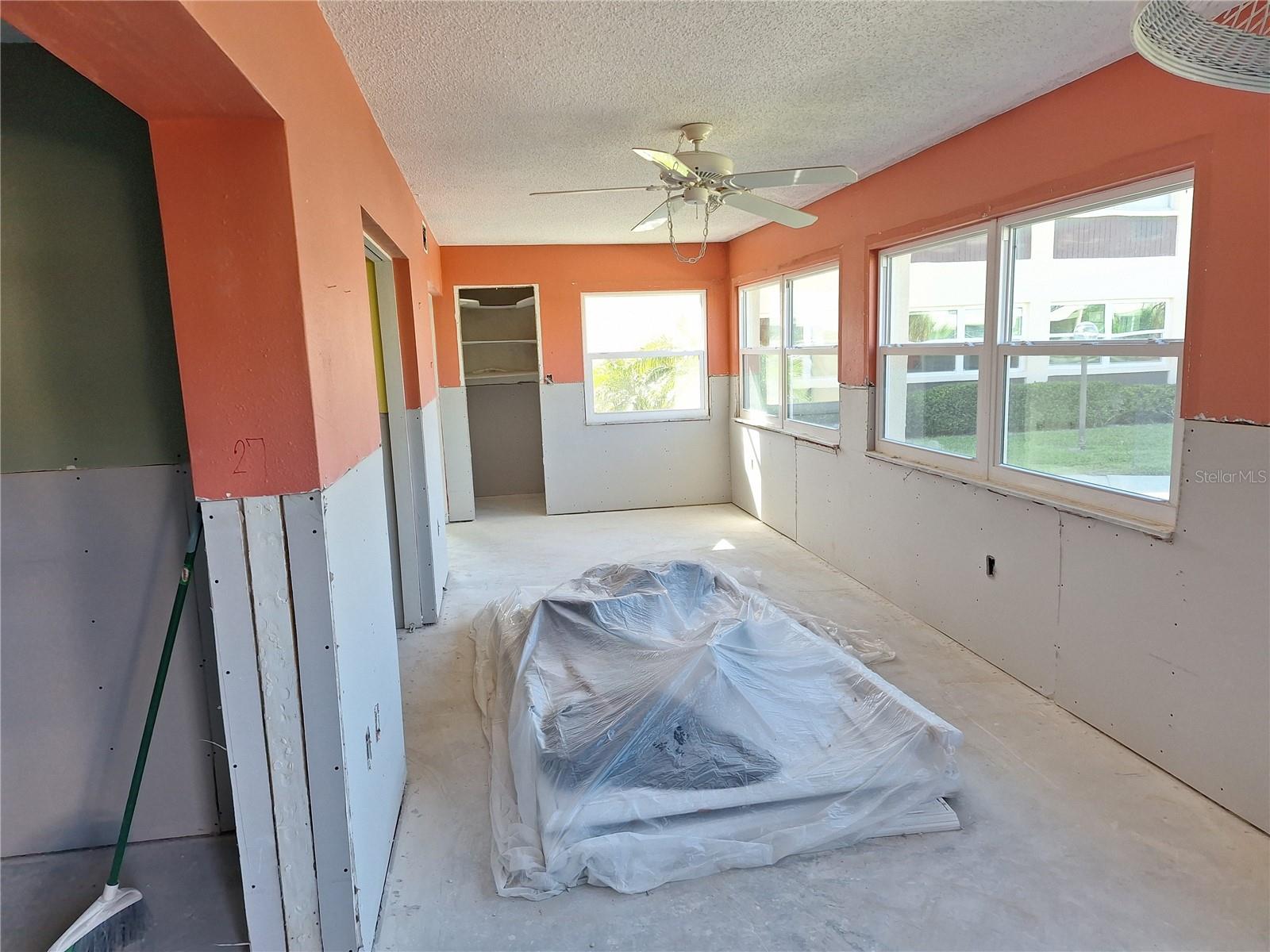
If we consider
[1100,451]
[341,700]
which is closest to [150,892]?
[341,700]

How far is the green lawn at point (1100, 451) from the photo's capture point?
2.63m

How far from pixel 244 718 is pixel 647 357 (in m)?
5.59

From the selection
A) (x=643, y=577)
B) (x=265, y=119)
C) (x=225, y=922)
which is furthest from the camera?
(x=643, y=577)

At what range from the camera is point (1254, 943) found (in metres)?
1.81

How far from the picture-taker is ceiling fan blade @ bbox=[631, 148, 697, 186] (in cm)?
270

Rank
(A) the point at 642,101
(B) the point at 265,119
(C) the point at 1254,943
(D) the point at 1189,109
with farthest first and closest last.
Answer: (A) the point at 642,101 < (D) the point at 1189,109 < (C) the point at 1254,943 < (B) the point at 265,119

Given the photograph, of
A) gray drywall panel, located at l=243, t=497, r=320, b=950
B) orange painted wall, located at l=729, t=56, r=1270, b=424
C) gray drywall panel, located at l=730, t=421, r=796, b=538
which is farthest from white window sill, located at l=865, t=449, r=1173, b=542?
gray drywall panel, located at l=243, t=497, r=320, b=950

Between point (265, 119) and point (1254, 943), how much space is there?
297 cm

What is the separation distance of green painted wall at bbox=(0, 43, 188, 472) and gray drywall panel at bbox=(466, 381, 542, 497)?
546 cm

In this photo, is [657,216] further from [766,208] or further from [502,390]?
[502,390]

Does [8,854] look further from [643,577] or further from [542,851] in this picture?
[643,577]

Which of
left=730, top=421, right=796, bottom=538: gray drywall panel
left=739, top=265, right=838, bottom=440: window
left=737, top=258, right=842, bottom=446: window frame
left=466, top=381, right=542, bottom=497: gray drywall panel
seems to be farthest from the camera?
left=466, top=381, right=542, bottom=497: gray drywall panel

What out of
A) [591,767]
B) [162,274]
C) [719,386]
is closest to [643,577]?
[591,767]

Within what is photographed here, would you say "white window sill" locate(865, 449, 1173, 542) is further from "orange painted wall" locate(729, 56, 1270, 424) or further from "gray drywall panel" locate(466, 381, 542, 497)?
"gray drywall panel" locate(466, 381, 542, 497)
